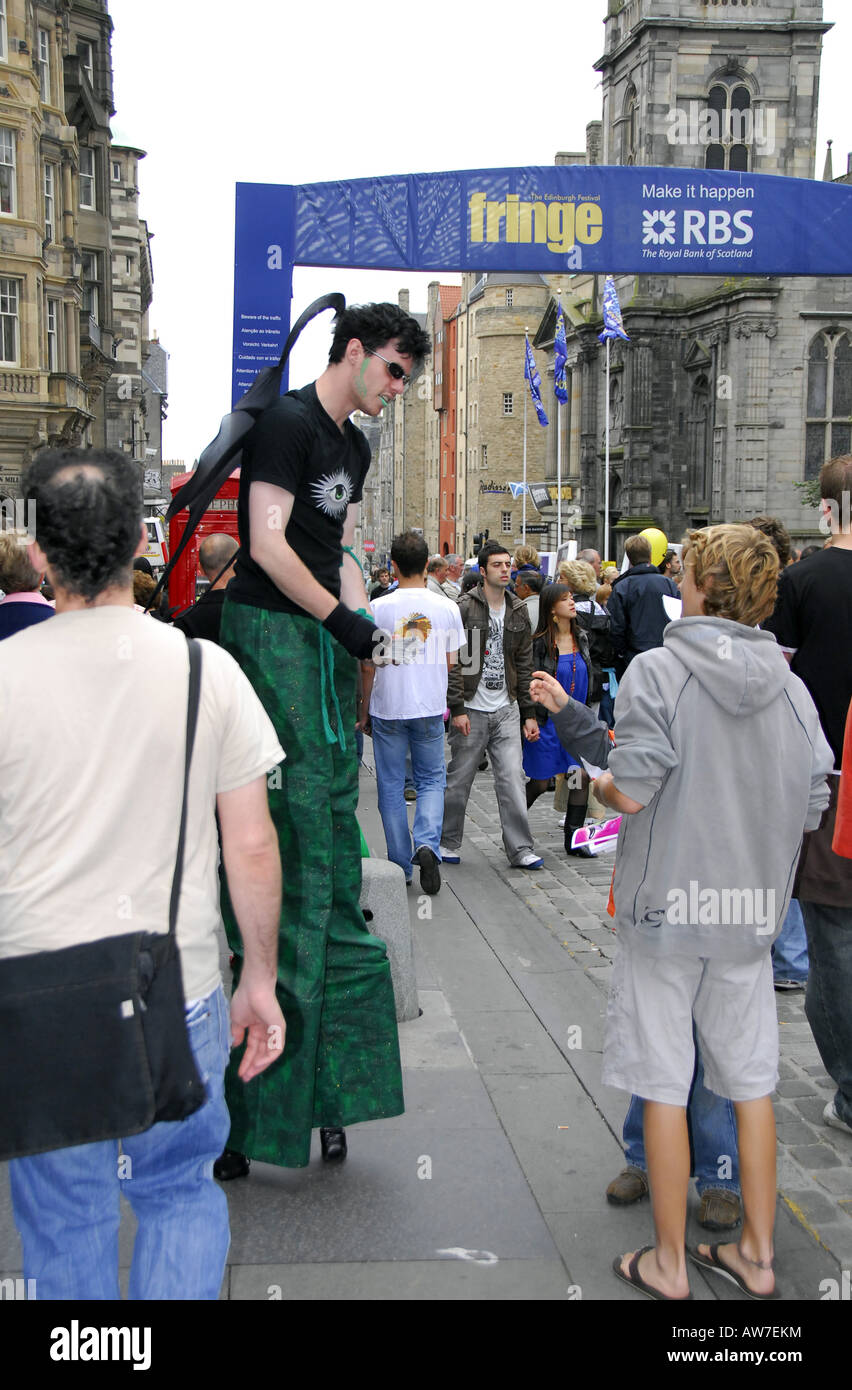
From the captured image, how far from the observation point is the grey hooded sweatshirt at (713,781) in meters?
3.14

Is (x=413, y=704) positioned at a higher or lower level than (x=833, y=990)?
higher

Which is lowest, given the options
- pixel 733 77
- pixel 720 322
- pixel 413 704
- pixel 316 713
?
pixel 413 704

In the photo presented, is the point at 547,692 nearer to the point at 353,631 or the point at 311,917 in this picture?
the point at 353,631

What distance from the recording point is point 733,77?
134 feet

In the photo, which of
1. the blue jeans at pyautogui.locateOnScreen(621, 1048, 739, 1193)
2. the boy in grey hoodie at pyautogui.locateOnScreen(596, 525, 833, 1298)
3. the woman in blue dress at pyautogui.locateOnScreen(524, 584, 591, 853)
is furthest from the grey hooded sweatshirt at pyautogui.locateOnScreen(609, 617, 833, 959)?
the woman in blue dress at pyautogui.locateOnScreen(524, 584, 591, 853)

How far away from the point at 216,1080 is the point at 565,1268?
1283 millimetres

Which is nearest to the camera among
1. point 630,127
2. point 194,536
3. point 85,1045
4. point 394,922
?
point 85,1045

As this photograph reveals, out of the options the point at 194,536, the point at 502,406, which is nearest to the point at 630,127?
the point at 194,536

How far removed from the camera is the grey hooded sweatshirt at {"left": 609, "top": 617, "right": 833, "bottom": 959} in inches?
124

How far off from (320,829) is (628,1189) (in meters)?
1.31

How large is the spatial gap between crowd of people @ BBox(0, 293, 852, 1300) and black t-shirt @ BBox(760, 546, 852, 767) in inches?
0.4

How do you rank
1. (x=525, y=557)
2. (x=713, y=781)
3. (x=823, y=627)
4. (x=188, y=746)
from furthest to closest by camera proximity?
(x=525, y=557) < (x=823, y=627) < (x=713, y=781) < (x=188, y=746)
